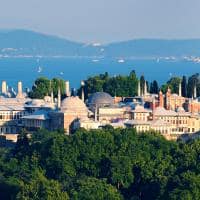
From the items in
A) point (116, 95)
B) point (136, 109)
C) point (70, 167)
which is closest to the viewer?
point (70, 167)

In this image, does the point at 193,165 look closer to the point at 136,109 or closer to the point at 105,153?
the point at 105,153

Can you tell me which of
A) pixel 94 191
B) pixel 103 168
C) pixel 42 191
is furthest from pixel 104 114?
pixel 42 191

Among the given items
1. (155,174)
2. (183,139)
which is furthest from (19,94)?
(155,174)

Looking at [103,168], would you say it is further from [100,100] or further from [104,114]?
[100,100]

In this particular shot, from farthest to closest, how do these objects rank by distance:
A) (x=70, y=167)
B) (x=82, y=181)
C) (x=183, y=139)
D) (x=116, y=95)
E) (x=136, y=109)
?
(x=116, y=95), (x=136, y=109), (x=183, y=139), (x=70, y=167), (x=82, y=181)

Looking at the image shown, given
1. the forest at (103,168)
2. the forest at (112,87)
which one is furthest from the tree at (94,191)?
the forest at (112,87)

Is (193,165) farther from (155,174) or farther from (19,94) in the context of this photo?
(19,94)

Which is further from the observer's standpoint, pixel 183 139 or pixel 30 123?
pixel 30 123

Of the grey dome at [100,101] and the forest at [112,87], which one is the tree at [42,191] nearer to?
the grey dome at [100,101]
